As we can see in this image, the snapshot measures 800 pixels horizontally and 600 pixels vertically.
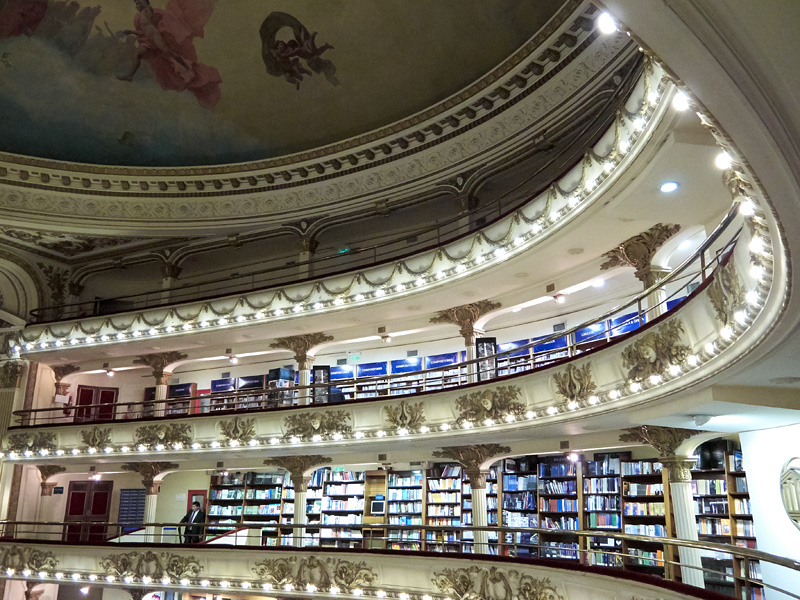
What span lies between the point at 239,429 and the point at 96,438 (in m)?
4.70

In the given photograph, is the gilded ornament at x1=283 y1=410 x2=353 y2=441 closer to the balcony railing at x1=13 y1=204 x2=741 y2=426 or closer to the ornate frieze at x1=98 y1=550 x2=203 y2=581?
the balcony railing at x1=13 y1=204 x2=741 y2=426

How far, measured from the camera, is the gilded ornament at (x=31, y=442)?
18.2 meters

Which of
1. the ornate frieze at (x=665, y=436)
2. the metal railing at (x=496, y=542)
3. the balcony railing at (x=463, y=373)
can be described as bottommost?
the metal railing at (x=496, y=542)

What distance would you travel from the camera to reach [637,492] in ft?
36.9

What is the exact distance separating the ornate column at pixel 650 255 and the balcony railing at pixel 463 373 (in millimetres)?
150

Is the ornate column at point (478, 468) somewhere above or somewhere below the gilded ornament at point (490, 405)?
below

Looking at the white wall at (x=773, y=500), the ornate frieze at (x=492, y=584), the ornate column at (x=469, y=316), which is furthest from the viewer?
the ornate column at (x=469, y=316)

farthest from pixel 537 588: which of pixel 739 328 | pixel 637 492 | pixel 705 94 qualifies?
pixel 705 94

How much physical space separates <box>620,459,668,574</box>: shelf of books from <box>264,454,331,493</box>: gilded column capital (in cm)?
696

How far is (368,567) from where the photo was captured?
12.6m

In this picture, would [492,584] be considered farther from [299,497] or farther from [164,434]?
[164,434]

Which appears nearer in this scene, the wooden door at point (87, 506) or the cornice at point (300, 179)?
the cornice at point (300, 179)

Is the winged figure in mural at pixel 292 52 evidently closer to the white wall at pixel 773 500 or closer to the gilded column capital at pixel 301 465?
the gilded column capital at pixel 301 465

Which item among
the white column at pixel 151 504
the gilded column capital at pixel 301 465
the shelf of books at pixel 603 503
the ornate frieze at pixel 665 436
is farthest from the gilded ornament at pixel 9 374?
the ornate frieze at pixel 665 436
